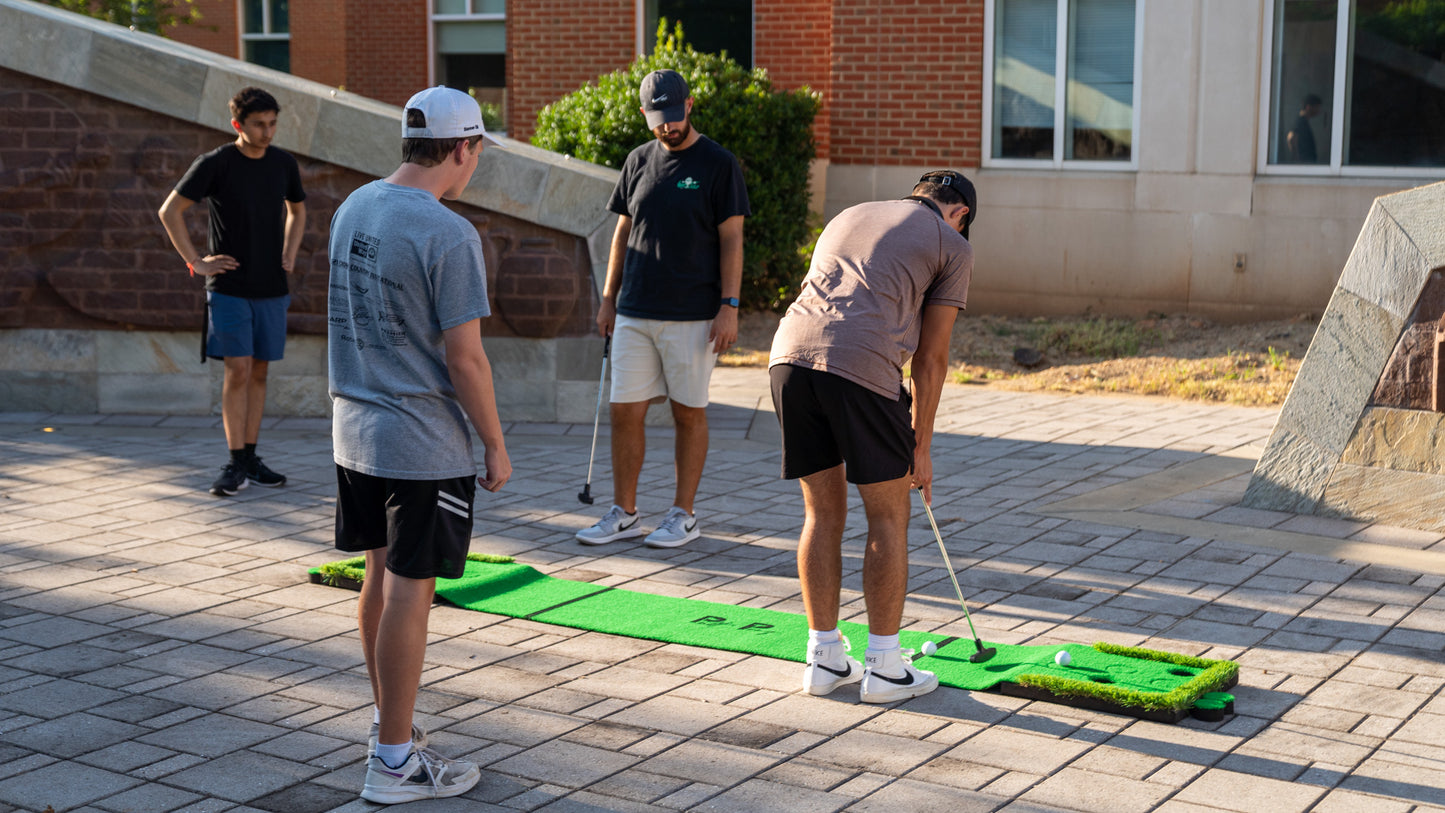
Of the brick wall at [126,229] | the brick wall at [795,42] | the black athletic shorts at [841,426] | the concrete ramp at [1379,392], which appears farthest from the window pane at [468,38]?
the black athletic shorts at [841,426]

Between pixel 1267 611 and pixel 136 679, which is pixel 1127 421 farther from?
pixel 136 679

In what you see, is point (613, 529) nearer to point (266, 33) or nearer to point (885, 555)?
point (885, 555)

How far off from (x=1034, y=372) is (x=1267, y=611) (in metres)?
6.12

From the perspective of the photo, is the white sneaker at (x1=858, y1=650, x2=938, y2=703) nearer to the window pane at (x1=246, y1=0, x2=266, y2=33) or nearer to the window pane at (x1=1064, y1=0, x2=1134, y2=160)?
the window pane at (x1=1064, y1=0, x2=1134, y2=160)

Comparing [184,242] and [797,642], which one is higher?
[184,242]

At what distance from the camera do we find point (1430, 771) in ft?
13.4

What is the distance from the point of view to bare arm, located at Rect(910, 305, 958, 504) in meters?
4.71

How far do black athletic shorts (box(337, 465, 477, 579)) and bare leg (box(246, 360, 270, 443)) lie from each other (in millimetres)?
3989

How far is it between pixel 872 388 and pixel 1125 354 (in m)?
7.73

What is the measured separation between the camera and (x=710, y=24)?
15945mm

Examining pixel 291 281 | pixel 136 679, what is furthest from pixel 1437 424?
pixel 291 281

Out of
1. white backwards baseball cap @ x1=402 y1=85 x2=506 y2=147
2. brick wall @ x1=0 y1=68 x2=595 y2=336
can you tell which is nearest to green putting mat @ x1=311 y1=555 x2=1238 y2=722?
white backwards baseball cap @ x1=402 y1=85 x2=506 y2=147

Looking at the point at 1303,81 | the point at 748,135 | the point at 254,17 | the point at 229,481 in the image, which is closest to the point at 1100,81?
the point at 1303,81

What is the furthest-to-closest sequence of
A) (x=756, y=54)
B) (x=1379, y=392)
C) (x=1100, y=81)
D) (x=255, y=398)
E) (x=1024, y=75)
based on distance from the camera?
(x=756, y=54), (x=1024, y=75), (x=1100, y=81), (x=255, y=398), (x=1379, y=392)
